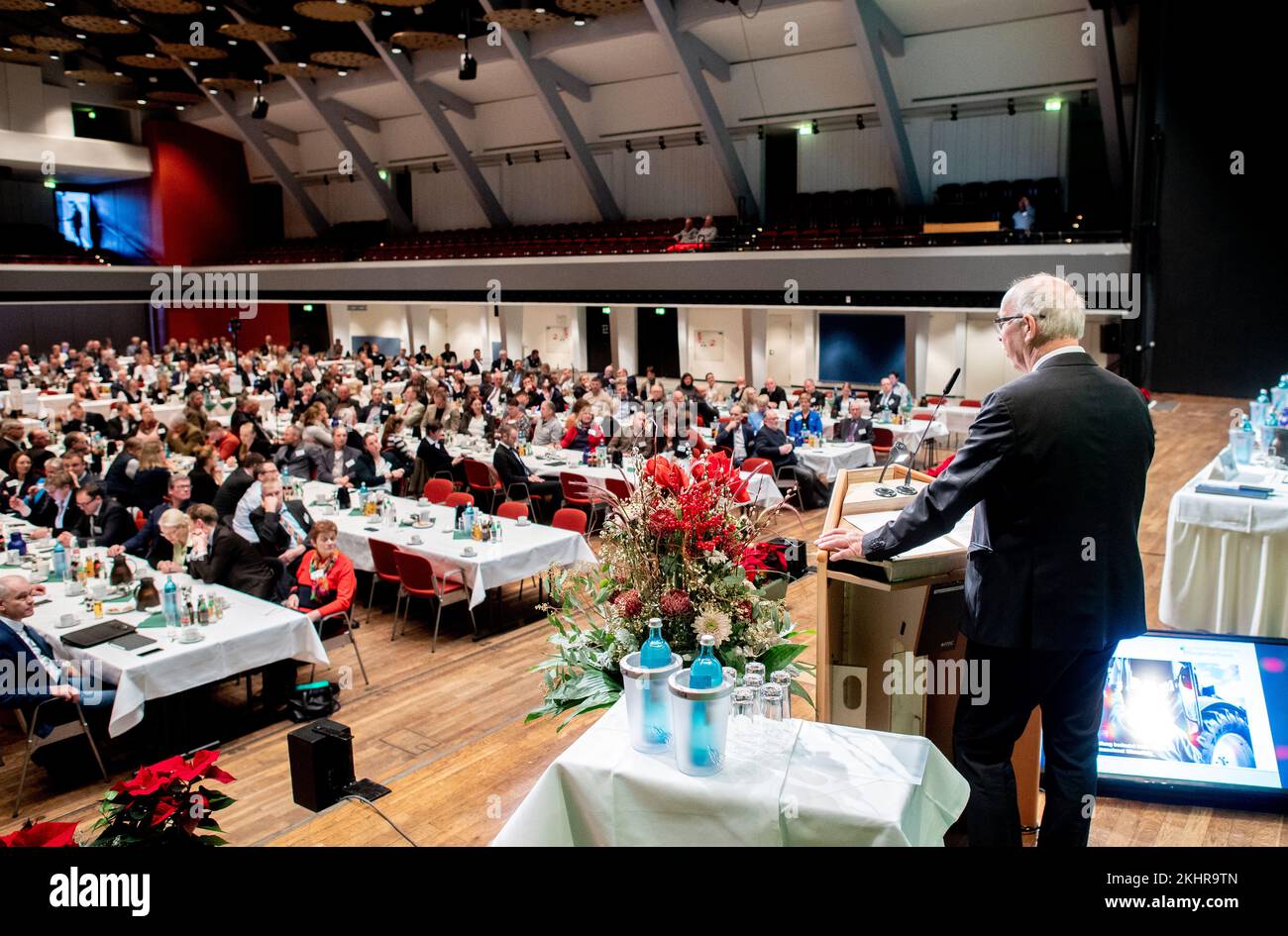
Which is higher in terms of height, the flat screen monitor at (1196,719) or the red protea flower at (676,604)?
the red protea flower at (676,604)

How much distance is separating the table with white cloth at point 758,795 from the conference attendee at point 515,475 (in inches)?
271

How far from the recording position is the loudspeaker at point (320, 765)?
146 inches

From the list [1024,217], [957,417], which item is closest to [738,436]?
[957,417]

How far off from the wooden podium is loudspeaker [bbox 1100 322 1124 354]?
45.3ft

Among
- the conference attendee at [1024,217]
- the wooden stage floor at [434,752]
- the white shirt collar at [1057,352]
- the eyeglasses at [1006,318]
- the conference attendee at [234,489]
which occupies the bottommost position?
the wooden stage floor at [434,752]

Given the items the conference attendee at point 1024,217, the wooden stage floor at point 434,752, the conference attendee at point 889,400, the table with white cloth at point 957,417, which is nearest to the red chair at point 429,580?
the wooden stage floor at point 434,752

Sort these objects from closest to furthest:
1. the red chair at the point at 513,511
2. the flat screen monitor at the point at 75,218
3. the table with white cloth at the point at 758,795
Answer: the table with white cloth at the point at 758,795
the red chair at the point at 513,511
the flat screen monitor at the point at 75,218

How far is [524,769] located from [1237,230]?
1339cm

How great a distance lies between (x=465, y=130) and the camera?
23797mm

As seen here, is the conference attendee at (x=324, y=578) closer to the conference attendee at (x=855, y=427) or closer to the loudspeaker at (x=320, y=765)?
the loudspeaker at (x=320, y=765)

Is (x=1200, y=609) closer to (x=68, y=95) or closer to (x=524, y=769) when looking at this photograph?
(x=524, y=769)

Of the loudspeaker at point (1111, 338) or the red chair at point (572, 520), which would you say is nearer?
the red chair at point (572, 520)

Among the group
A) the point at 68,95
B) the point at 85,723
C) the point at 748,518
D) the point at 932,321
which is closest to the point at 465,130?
the point at 68,95

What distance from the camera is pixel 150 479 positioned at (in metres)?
7.52
